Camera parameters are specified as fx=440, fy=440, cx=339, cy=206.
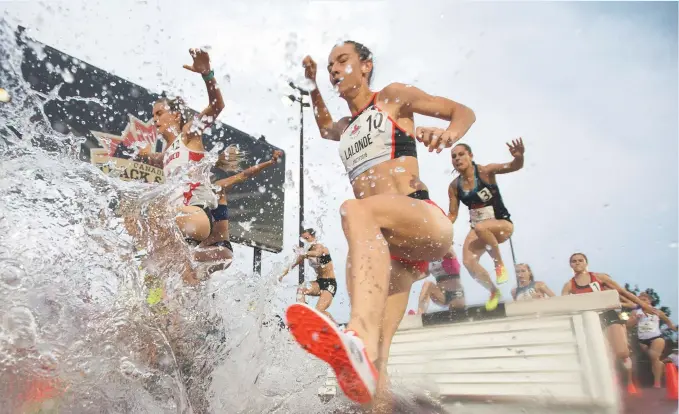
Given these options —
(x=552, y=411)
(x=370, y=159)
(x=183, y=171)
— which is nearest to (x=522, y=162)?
(x=552, y=411)

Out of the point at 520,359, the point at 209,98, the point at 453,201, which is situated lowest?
the point at 520,359

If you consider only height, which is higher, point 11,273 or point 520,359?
point 11,273

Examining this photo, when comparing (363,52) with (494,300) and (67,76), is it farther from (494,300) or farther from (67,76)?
(67,76)

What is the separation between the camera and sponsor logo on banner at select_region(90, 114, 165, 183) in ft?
24.9

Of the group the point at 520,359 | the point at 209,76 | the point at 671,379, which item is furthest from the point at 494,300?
the point at 671,379

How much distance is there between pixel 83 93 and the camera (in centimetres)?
769

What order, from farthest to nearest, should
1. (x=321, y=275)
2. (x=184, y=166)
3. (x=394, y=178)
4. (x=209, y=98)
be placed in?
1. (x=321, y=275)
2. (x=209, y=98)
3. (x=184, y=166)
4. (x=394, y=178)

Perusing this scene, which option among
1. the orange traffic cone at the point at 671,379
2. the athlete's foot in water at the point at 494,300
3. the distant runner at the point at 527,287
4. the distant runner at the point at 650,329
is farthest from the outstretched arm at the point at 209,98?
Result: the distant runner at the point at 650,329

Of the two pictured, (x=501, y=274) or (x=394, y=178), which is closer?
(x=394, y=178)

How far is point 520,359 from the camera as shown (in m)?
3.51

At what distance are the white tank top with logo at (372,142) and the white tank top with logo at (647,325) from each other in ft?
21.4

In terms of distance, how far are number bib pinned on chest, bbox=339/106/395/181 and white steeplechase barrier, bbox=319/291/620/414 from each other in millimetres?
1820

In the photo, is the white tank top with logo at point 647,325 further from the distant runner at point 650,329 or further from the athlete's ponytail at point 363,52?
the athlete's ponytail at point 363,52

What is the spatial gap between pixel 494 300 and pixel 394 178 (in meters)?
2.51
